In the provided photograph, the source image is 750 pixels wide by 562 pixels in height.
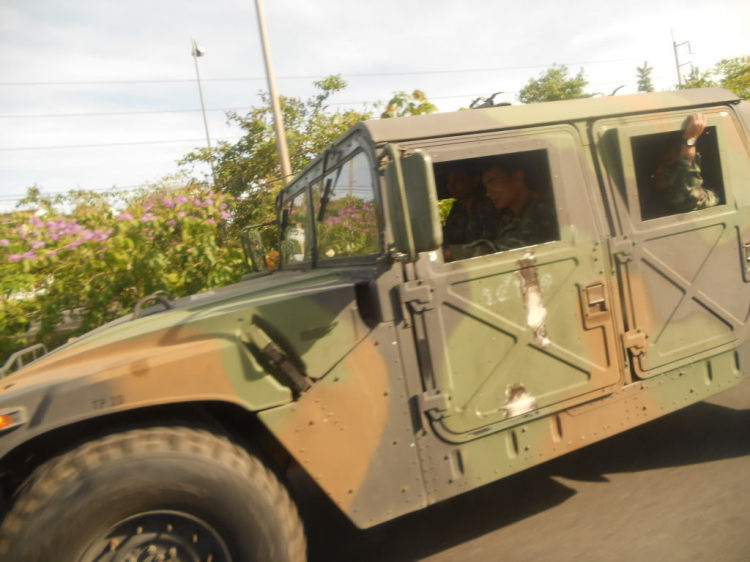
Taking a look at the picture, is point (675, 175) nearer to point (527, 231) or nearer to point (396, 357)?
point (527, 231)

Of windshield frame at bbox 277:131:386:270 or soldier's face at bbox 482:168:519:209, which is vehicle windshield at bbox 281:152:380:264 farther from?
soldier's face at bbox 482:168:519:209

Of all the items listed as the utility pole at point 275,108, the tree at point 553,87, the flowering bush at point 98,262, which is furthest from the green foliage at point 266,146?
the tree at point 553,87

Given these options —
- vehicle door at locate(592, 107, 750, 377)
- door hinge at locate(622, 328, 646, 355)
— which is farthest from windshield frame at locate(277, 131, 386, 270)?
door hinge at locate(622, 328, 646, 355)

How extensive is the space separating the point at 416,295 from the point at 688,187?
5.66 feet

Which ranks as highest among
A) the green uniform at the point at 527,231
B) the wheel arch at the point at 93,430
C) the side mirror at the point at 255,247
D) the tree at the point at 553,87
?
the tree at the point at 553,87

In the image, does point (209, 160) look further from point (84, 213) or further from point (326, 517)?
point (326, 517)

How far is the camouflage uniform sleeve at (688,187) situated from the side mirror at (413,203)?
172 centimetres

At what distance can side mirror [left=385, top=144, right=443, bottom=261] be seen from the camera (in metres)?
2.07

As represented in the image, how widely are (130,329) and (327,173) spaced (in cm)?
121

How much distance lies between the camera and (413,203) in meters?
2.11

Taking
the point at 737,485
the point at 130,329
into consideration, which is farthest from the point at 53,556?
the point at 737,485

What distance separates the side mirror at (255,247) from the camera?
4195mm

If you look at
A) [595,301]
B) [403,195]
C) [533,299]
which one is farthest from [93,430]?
[595,301]

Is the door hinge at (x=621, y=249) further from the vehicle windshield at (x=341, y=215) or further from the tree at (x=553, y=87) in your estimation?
the tree at (x=553, y=87)
